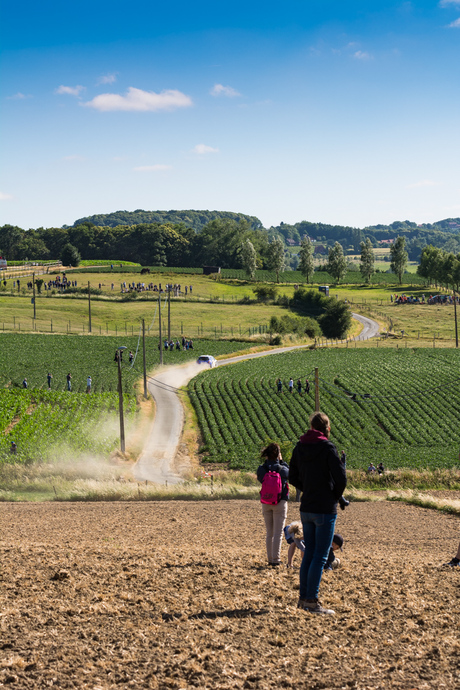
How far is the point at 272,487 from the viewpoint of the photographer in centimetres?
942

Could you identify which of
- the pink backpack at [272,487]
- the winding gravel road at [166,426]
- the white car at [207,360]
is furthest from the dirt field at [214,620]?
the white car at [207,360]

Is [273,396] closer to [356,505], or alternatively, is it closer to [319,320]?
[356,505]

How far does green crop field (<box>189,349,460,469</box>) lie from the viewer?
41.5 meters

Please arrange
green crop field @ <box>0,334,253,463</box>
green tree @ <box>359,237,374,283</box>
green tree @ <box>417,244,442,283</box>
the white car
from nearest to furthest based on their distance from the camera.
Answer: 1. green crop field @ <box>0,334,253,463</box>
2. the white car
3. green tree @ <box>417,244,442,283</box>
4. green tree @ <box>359,237,374,283</box>

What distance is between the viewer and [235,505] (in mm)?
20422

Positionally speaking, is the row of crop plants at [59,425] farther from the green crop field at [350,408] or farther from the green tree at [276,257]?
the green tree at [276,257]

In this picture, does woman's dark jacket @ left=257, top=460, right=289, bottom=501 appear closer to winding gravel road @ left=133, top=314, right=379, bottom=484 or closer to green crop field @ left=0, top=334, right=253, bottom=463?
winding gravel road @ left=133, top=314, right=379, bottom=484

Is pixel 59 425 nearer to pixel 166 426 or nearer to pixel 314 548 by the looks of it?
pixel 166 426

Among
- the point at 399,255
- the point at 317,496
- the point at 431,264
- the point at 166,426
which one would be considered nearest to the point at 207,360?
the point at 166,426

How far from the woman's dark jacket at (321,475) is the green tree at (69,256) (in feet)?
527

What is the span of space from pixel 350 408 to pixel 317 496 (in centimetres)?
4546

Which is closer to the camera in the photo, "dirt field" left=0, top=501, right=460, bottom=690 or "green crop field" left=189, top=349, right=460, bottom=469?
"dirt field" left=0, top=501, right=460, bottom=690

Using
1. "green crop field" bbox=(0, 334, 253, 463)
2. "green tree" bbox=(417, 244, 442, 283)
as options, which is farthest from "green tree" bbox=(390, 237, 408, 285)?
"green crop field" bbox=(0, 334, 253, 463)

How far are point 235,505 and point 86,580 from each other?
11.8 m
